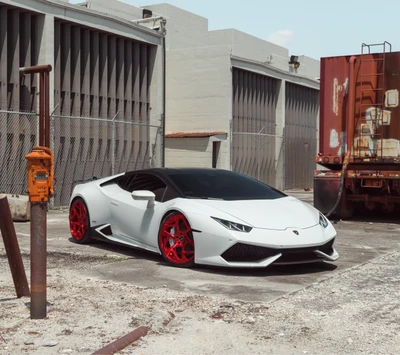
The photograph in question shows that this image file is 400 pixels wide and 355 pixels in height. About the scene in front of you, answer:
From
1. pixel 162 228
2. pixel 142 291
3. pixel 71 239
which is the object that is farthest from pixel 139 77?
pixel 142 291

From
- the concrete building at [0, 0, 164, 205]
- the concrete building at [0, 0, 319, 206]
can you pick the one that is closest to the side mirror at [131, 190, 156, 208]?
the concrete building at [0, 0, 319, 206]

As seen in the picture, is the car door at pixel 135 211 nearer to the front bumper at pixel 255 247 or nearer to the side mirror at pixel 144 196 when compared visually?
the side mirror at pixel 144 196

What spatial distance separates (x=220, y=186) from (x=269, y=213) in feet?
3.25

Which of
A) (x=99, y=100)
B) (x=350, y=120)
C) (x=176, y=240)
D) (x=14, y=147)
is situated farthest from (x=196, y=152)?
(x=176, y=240)

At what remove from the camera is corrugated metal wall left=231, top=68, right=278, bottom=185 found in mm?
23578

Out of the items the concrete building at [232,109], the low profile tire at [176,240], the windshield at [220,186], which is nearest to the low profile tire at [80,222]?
→ the windshield at [220,186]

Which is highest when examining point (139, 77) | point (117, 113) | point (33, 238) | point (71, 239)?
point (139, 77)

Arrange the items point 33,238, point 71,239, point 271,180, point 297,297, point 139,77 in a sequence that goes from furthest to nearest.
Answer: point 271,180, point 139,77, point 71,239, point 297,297, point 33,238

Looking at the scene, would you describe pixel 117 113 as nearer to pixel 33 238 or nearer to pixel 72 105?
pixel 72 105

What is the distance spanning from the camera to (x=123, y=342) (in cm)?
436

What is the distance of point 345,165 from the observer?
1270 cm

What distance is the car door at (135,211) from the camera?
802cm

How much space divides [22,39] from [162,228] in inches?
397

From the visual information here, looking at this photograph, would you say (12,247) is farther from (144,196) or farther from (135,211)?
(135,211)
